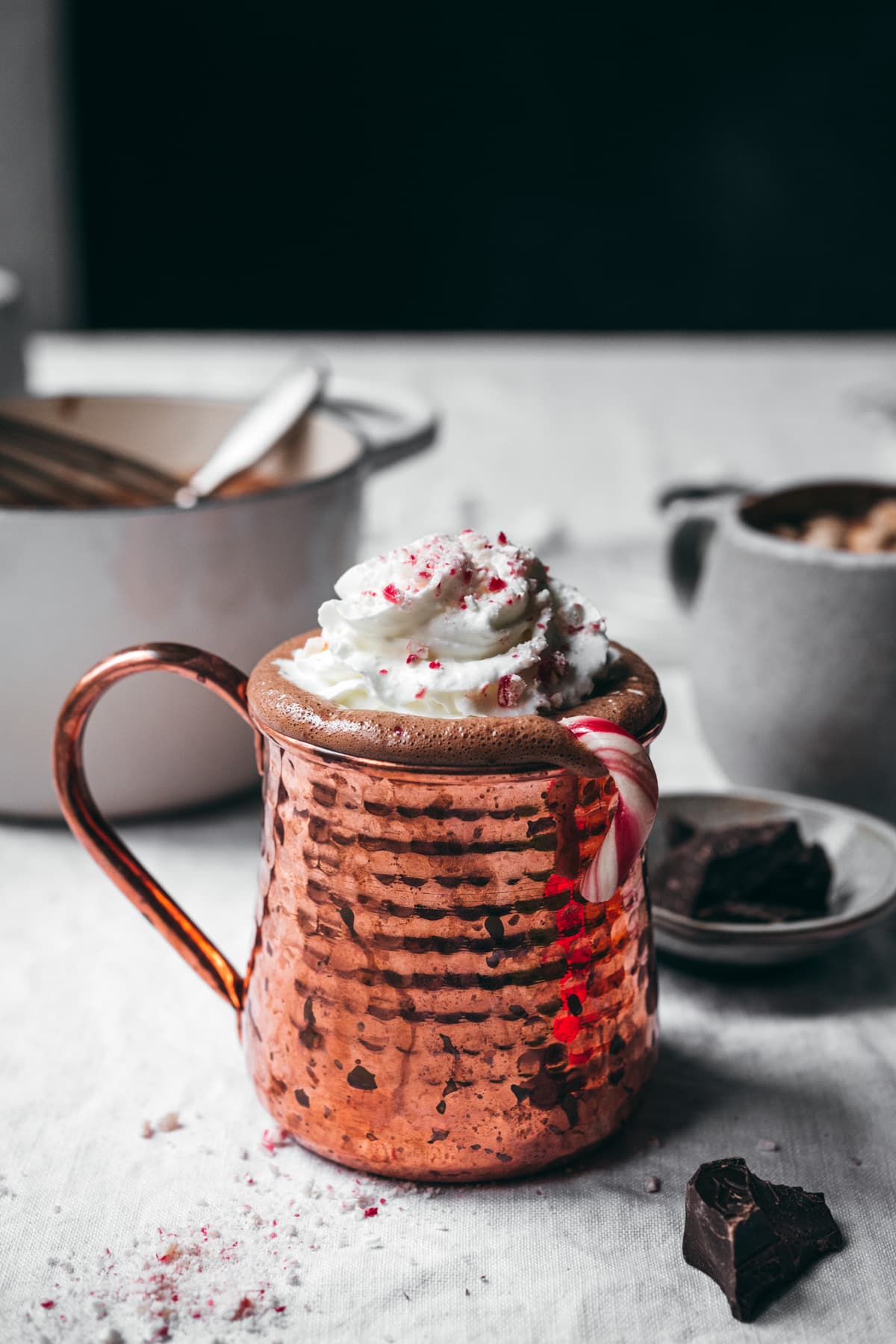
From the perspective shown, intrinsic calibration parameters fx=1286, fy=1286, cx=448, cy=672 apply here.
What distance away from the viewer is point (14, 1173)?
0.45 meters

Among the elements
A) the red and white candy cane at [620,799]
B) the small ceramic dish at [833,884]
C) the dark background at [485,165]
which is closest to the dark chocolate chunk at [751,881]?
the small ceramic dish at [833,884]

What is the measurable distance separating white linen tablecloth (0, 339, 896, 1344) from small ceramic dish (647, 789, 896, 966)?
0.09 feet

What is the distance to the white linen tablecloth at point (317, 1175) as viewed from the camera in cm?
39

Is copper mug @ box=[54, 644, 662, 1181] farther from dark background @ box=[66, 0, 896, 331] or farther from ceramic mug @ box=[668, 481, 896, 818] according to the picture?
dark background @ box=[66, 0, 896, 331]

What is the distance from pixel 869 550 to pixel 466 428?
755 mm

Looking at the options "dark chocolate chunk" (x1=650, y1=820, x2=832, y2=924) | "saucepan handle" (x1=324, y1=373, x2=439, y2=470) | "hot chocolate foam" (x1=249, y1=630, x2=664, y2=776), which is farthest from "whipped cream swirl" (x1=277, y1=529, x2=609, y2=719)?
"saucepan handle" (x1=324, y1=373, x2=439, y2=470)

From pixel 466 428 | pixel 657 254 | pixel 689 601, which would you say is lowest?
pixel 657 254

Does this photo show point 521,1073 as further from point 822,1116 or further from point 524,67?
point 524,67

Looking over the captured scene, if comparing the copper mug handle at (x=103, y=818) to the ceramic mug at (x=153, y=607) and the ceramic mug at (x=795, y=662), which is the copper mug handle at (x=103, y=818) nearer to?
the ceramic mug at (x=153, y=607)

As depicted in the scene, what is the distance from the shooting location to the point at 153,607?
64cm

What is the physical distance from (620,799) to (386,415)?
56cm

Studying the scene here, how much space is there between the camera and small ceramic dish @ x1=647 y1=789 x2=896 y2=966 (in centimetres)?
52

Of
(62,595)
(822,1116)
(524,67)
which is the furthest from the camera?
(524,67)

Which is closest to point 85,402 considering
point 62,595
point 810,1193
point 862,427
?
point 62,595
